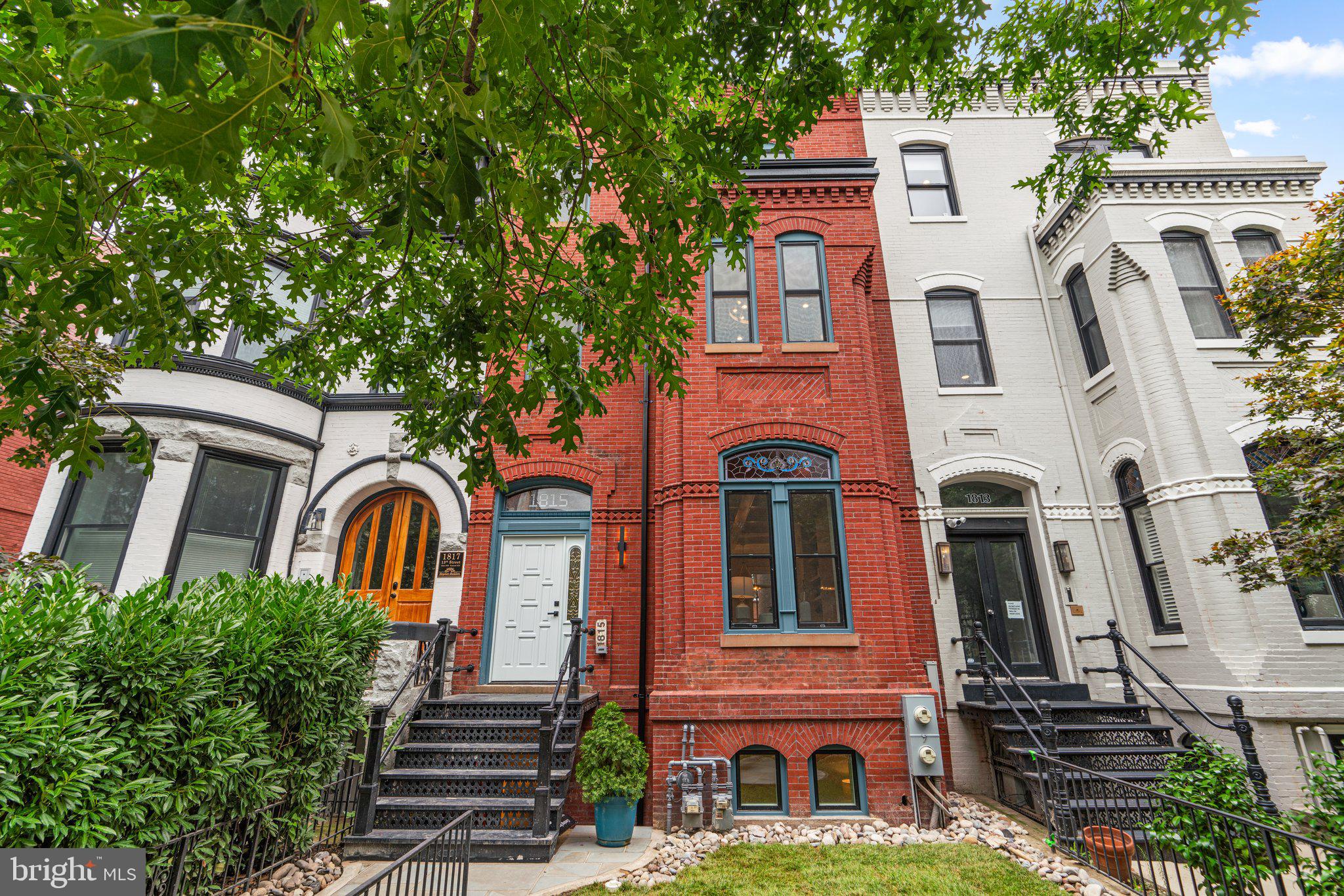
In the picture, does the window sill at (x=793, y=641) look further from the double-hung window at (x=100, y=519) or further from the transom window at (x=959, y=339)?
the double-hung window at (x=100, y=519)

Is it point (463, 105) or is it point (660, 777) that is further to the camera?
point (660, 777)

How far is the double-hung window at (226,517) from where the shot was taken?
8.87m

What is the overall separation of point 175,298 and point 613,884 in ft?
18.8

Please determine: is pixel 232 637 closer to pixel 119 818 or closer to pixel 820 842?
pixel 119 818

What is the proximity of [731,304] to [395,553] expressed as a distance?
6746 mm

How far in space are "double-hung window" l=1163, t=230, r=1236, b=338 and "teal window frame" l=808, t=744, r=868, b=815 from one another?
321 inches

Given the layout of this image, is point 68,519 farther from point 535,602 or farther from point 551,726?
point 551,726

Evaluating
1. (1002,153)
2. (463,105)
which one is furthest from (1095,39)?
(1002,153)

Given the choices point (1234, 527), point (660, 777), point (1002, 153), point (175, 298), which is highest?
point (1002, 153)

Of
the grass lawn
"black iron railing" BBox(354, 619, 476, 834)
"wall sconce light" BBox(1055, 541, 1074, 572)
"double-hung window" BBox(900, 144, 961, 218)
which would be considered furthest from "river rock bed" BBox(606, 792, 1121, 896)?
"double-hung window" BBox(900, 144, 961, 218)

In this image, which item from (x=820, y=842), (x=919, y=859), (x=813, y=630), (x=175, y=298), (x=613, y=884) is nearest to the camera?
(x=175, y=298)

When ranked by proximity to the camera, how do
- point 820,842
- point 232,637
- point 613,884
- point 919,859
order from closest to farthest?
point 232,637 → point 613,884 → point 919,859 → point 820,842

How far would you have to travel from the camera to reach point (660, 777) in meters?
6.76

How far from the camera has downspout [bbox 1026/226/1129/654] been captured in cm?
895
